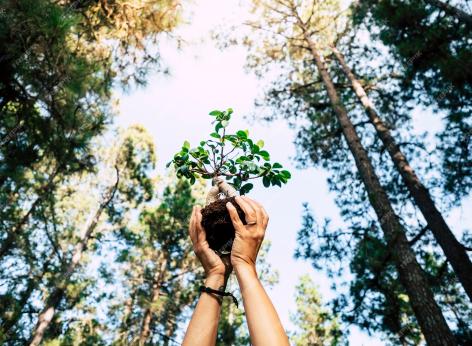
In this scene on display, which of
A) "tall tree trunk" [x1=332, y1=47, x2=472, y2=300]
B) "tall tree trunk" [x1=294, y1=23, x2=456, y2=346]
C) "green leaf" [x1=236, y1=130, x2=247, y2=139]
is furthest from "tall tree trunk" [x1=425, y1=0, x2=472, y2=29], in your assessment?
"green leaf" [x1=236, y1=130, x2=247, y2=139]

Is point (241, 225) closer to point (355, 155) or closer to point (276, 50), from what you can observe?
point (355, 155)

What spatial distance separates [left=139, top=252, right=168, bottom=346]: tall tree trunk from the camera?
1036 centimetres

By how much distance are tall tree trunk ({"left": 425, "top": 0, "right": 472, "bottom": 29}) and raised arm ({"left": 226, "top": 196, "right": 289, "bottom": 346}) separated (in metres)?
6.97

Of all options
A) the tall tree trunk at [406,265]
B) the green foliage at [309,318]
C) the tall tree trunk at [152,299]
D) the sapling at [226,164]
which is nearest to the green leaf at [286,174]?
the sapling at [226,164]

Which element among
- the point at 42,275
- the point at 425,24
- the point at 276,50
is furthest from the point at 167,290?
the point at 425,24

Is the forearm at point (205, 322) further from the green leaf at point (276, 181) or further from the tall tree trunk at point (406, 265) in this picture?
the tall tree trunk at point (406, 265)

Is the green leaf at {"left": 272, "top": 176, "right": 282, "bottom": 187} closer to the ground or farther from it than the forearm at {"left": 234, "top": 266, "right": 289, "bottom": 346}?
farther from it

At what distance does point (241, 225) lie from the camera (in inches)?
61.1

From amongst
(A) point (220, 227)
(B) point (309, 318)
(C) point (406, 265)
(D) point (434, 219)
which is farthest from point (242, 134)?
(B) point (309, 318)

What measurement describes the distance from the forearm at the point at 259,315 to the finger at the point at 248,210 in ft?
0.88

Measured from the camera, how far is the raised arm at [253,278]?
1133mm

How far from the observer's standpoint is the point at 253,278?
1.34 m

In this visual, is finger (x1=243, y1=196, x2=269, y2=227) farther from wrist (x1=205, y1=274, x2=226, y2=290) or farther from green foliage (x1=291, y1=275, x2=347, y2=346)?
green foliage (x1=291, y1=275, x2=347, y2=346)

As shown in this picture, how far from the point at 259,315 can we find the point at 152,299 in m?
11.0
